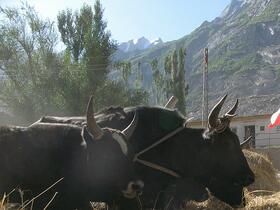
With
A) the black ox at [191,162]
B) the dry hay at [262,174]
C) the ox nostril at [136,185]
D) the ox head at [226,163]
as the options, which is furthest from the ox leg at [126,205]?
the dry hay at [262,174]

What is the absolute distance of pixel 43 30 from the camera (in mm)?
35375

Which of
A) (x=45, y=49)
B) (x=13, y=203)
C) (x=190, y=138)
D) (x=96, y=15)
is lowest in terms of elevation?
(x=13, y=203)

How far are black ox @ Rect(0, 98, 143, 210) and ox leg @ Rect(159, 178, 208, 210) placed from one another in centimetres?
102

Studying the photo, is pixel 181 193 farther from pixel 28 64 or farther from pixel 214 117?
pixel 28 64

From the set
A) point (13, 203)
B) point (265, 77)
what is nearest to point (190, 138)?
point (13, 203)

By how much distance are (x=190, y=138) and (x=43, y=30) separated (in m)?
28.3

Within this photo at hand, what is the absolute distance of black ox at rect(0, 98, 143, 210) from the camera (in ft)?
22.2

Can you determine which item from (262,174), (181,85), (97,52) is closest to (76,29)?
(97,52)

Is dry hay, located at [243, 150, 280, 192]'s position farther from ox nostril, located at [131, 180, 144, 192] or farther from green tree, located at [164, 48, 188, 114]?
green tree, located at [164, 48, 188, 114]

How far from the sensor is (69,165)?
7.14 m

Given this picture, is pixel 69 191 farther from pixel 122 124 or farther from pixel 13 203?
pixel 122 124


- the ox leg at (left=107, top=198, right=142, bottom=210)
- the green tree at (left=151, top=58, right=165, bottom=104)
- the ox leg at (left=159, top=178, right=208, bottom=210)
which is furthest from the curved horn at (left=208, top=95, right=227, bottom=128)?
the green tree at (left=151, top=58, right=165, bottom=104)

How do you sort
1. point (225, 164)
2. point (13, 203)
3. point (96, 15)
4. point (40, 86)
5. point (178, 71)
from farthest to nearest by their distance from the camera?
point (178, 71)
point (96, 15)
point (40, 86)
point (225, 164)
point (13, 203)

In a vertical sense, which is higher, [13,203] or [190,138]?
[190,138]
